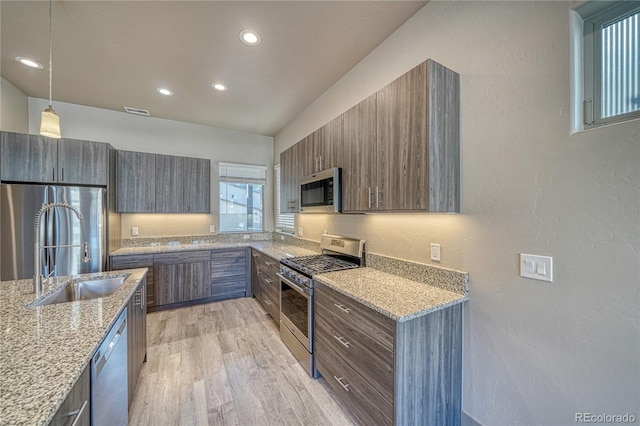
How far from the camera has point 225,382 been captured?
2070 mm

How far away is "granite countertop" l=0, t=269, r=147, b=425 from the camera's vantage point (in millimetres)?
671

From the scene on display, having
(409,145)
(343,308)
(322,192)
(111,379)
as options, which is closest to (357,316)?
(343,308)

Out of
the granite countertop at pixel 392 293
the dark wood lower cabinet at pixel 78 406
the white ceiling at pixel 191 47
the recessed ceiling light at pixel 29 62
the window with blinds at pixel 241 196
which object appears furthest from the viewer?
the window with blinds at pixel 241 196

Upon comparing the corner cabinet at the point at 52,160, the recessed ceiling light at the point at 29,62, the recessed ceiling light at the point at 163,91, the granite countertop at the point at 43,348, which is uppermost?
the recessed ceiling light at the point at 29,62

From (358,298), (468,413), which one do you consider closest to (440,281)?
(358,298)

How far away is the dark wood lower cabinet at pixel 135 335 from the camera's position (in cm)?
166

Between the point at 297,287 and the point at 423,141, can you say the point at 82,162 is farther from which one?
the point at 423,141

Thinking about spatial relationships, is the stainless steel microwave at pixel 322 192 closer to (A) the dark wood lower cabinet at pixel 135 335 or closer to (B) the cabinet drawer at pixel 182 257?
(A) the dark wood lower cabinet at pixel 135 335

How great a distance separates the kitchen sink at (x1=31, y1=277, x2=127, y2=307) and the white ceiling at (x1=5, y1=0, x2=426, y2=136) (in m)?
2.06

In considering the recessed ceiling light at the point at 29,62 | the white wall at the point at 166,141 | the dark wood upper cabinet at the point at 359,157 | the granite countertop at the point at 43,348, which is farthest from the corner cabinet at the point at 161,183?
the dark wood upper cabinet at the point at 359,157

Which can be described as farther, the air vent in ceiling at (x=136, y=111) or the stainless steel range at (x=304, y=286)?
the air vent in ceiling at (x=136, y=111)

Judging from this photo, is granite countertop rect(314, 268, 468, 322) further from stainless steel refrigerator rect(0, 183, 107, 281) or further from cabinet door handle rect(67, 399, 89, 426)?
stainless steel refrigerator rect(0, 183, 107, 281)

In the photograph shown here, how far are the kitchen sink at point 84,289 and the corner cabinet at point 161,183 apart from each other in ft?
6.74

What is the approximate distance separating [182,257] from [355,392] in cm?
306
